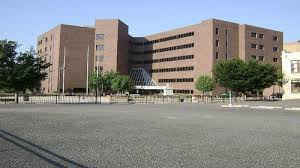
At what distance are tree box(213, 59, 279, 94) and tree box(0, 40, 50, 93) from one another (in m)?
32.3

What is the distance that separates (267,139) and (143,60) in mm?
96489

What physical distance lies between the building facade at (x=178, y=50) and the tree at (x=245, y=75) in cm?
2866

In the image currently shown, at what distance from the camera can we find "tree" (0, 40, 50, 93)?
30.9 metres

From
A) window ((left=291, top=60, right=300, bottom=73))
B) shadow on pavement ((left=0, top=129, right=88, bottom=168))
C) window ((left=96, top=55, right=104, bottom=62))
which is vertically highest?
window ((left=96, top=55, right=104, bottom=62))

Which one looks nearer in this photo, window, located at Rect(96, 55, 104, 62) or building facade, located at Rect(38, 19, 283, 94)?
building facade, located at Rect(38, 19, 283, 94)

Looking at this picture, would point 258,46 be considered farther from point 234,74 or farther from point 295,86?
point 234,74

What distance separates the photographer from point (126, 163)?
6.35 meters

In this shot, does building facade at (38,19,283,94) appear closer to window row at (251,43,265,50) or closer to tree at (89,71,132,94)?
window row at (251,43,265,50)

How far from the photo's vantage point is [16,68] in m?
31.2

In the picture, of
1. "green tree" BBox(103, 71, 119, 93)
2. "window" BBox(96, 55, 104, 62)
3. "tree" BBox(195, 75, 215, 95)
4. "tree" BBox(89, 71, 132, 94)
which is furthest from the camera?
"window" BBox(96, 55, 104, 62)

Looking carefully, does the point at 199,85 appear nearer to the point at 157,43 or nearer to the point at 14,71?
the point at 157,43

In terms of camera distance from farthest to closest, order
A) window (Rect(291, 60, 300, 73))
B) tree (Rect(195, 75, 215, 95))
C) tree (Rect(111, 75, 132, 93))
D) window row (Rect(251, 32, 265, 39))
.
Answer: window row (Rect(251, 32, 265, 39)), tree (Rect(111, 75, 132, 93)), tree (Rect(195, 75, 215, 95)), window (Rect(291, 60, 300, 73))

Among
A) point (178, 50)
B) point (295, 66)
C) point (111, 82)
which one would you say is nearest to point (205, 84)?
point (295, 66)

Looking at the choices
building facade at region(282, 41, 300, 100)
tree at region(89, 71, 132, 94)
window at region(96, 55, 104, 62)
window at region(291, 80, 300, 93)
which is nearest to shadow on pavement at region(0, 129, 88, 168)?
building facade at region(282, 41, 300, 100)
